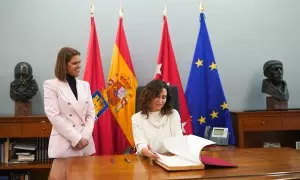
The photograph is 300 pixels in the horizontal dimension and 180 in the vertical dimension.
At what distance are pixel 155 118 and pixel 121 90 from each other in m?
1.07

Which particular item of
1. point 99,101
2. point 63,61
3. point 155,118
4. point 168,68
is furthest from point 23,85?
point 155,118

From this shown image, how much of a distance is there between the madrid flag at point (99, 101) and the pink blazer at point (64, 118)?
1.91 ft

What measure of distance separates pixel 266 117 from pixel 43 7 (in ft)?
9.06

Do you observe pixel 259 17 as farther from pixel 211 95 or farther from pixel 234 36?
pixel 211 95

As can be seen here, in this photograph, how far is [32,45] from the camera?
3395mm

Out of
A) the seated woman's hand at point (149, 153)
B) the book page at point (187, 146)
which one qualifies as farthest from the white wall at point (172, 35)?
the book page at point (187, 146)

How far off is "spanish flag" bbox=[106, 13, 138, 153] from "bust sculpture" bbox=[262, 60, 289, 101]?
145cm

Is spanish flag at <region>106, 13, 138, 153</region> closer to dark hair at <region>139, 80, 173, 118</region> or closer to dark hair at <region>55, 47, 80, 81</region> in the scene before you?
dark hair at <region>55, 47, 80, 81</region>

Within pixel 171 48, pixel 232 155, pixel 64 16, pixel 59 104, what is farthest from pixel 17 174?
pixel 232 155

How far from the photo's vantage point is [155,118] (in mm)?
2141

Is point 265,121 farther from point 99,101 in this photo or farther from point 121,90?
point 99,101

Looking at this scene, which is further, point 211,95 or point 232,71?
point 232,71

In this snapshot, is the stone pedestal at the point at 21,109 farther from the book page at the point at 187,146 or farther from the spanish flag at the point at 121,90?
the book page at the point at 187,146

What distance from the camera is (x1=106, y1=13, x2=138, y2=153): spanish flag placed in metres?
3.08
